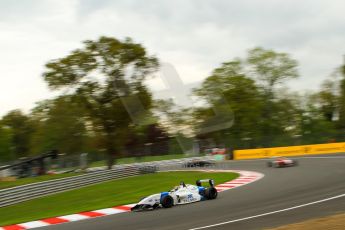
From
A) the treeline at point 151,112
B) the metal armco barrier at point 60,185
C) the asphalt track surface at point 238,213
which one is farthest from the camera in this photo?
the treeline at point 151,112

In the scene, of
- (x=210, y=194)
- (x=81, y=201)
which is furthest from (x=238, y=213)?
(x=81, y=201)

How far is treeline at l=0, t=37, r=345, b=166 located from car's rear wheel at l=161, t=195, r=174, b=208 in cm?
1791

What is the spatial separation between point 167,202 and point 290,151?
27.5 meters

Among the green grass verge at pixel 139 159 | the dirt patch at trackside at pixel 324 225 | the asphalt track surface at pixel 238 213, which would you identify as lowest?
the asphalt track surface at pixel 238 213

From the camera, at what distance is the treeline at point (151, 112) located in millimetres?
28766

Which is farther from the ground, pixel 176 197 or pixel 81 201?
pixel 176 197

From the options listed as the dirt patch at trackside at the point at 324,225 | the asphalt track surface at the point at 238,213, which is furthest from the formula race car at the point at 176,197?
the dirt patch at trackside at the point at 324,225

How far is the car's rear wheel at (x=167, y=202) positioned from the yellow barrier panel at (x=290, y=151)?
2514cm

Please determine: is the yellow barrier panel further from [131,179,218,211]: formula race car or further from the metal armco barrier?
[131,179,218,211]: formula race car

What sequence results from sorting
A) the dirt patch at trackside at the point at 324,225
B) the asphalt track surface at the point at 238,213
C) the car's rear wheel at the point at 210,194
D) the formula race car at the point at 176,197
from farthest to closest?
1. the car's rear wheel at the point at 210,194
2. the formula race car at the point at 176,197
3. the asphalt track surface at the point at 238,213
4. the dirt patch at trackside at the point at 324,225

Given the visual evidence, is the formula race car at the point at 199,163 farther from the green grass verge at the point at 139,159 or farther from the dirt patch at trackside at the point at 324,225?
the dirt patch at trackside at the point at 324,225

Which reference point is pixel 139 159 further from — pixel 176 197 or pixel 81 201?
pixel 176 197

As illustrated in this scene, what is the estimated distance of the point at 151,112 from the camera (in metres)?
32.8

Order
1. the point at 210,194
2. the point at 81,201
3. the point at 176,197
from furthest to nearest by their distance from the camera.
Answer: the point at 81,201 < the point at 210,194 < the point at 176,197
